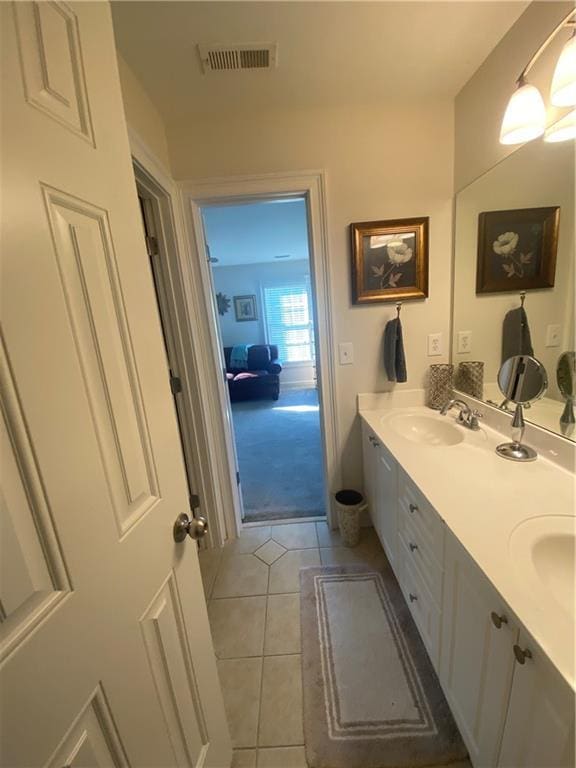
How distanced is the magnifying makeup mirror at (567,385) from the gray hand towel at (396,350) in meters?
0.71

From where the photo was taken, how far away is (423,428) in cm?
171

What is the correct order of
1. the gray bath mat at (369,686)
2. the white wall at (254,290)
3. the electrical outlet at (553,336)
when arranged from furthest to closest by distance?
the white wall at (254,290) → the electrical outlet at (553,336) → the gray bath mat at (369,686)

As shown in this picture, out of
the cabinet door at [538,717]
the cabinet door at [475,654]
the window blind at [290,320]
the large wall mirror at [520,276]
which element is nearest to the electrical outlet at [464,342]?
the large wall mirror at [520,276]

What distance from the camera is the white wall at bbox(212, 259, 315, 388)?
5957 mm

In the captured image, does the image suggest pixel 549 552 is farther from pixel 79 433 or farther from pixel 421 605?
pixel 79 433

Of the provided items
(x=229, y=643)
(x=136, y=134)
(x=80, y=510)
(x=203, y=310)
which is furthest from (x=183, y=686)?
(x=136, y=134)

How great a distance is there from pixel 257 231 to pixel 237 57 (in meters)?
2.50

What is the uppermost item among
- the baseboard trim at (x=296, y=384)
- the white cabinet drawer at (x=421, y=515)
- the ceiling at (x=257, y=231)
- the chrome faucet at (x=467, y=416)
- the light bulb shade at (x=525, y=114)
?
the ceiling at (x=257, y=231)

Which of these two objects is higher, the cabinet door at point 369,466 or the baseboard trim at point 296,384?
the cabinet door at point 369,466

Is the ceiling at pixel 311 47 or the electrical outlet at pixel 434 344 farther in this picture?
the electrical outlet at pixel 434 344

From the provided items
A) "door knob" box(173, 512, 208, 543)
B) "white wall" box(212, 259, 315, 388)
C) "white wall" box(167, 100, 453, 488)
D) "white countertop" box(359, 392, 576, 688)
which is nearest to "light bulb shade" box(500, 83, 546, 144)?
"white wall" box(167, 100, 453, 488)

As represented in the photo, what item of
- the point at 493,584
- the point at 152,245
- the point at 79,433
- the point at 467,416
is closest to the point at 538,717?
the point at 493,584

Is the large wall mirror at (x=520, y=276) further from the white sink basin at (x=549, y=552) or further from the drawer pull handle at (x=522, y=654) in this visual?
the drawer pull handle at (x=522, y=654)

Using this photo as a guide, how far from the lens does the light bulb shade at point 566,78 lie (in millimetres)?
902
